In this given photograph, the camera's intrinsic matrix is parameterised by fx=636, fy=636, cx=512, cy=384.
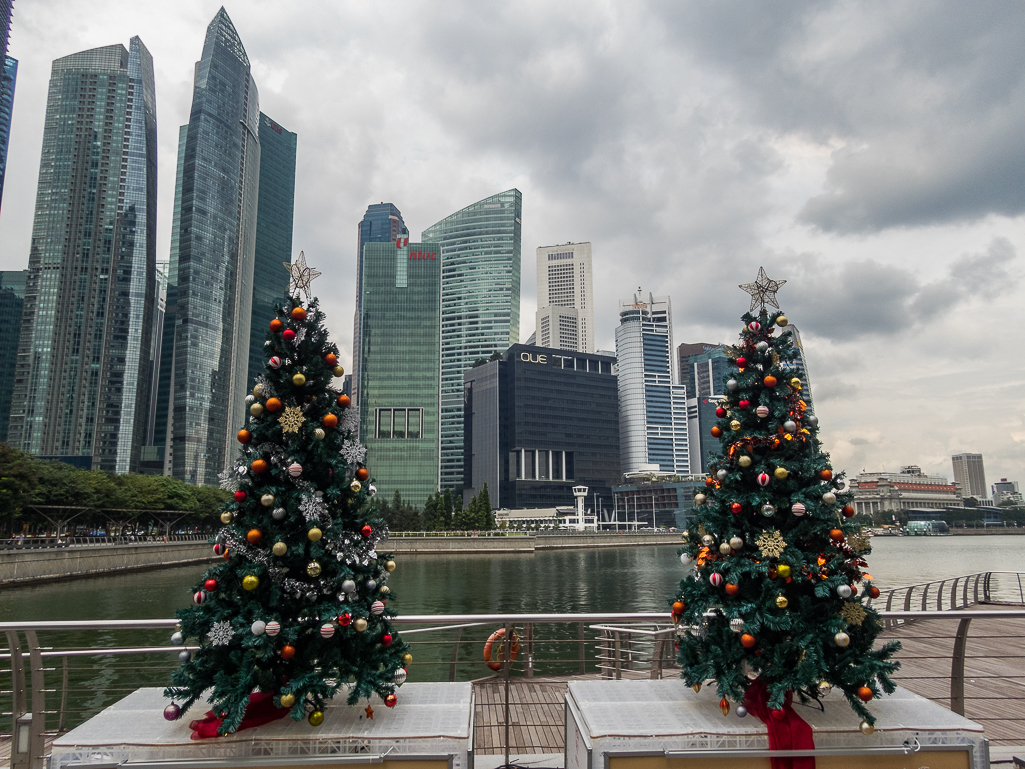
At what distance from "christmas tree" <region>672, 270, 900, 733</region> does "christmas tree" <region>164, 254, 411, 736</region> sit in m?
2.30

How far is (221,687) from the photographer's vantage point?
13.1 feet

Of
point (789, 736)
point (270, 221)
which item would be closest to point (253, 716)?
point (789, 736)

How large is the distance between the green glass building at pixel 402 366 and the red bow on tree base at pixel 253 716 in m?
128

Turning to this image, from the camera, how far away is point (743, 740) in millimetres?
3924

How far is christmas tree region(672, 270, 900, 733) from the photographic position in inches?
169

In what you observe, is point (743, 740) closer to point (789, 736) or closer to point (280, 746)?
point (789, 736)

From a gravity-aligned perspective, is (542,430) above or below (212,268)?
below

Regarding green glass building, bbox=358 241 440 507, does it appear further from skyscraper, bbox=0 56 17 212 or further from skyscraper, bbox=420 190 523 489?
skyscraper, bbox=0 56 17 212

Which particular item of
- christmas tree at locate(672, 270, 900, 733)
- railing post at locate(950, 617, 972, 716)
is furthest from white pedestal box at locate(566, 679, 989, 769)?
railing post at locate(950, 617, 972, 716)

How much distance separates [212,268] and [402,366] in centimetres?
4383

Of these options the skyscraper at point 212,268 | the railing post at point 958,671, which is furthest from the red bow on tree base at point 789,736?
the skyscraper at point 212,268

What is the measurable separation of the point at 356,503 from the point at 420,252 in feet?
478

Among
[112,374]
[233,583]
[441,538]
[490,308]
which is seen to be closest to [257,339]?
[112,374]

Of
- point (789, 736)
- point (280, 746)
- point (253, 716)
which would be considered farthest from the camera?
point (253, 716)
